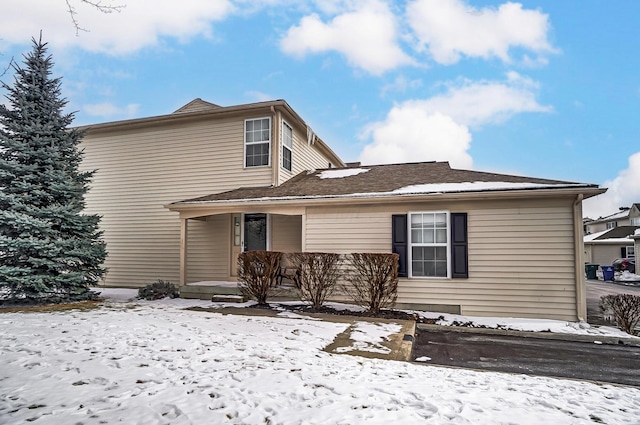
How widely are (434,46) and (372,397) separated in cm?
1304

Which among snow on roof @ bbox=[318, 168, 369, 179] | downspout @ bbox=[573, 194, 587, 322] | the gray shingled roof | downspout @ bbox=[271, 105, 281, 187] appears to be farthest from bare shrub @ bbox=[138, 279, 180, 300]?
downspout @ bbox=[573, 194, 587, 322]

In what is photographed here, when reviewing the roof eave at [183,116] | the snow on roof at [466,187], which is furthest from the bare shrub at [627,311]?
the roof eave at [183,116]

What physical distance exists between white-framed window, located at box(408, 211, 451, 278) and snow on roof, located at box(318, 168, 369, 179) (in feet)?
11.6

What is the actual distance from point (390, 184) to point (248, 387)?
274 inches

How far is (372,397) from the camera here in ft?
9.94

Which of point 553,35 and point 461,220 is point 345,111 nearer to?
point 553,35

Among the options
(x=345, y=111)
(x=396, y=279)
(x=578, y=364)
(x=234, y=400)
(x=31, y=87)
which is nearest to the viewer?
(x=234, y=400)

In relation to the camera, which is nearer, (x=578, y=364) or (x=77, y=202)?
(x=578, y=364)

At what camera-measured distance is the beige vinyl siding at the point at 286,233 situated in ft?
35.2

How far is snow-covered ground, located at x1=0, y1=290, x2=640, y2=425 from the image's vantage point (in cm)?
267

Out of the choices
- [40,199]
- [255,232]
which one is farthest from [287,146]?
A: [40,199]

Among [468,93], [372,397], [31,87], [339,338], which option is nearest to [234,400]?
[372,397]

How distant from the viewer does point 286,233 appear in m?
10.8

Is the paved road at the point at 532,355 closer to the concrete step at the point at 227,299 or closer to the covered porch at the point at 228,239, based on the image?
the concrete step at the point at 227,299
